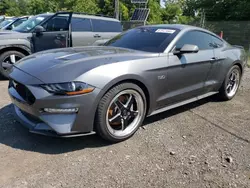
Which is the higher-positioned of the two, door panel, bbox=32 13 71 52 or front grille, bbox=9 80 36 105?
door panel, bbox=32 13 71 52

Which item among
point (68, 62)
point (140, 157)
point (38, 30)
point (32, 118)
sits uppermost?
point (38, 30)

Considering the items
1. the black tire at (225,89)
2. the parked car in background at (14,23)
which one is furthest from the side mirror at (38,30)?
the black tire at (225,89)

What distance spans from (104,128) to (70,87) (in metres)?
0.66

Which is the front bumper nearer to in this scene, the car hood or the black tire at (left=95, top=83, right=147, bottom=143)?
the black tire at (left=95, top=83, right=147, bottom=143)

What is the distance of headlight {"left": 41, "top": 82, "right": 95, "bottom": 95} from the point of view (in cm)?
281

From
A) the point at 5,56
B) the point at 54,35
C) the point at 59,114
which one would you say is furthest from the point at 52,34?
the point at 59,114

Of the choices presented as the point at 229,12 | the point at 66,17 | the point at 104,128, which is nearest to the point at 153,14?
the point at 229,12

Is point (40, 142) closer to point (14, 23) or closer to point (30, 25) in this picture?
point (30, 25)

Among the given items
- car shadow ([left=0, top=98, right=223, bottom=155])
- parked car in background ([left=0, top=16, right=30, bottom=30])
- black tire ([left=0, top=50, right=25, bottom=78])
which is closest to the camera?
car shadow ([left=0, top=98, right=223, bottom=155])

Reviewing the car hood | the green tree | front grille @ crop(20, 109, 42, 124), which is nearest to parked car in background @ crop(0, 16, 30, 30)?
the car hood

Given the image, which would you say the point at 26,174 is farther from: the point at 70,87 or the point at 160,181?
the point at 160,181

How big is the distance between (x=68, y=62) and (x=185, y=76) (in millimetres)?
1821

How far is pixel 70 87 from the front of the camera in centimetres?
282

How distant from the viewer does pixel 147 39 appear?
402 centimetres
